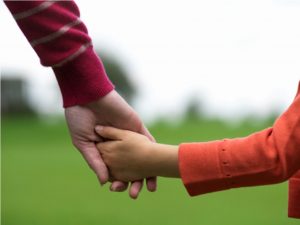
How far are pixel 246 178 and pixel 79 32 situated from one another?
0.51m

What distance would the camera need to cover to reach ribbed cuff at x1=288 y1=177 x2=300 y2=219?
1.74 m

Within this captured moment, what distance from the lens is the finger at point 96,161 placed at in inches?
73.0

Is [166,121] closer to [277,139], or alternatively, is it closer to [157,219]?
[157,219]

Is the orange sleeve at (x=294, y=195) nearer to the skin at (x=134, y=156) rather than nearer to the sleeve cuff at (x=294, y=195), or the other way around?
the sleeve cuff at (x=294, y=195)

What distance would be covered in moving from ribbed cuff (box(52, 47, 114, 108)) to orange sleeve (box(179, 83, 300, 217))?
0.83ft

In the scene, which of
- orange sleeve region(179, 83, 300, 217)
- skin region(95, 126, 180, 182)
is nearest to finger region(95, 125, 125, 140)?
skin region(95, 126, 180, 182)

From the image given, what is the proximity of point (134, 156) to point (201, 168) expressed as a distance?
0.66 ft

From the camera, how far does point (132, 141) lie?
1.81m

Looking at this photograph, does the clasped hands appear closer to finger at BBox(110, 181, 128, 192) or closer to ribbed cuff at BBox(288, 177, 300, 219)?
finger at BBox(110, 181, 128, 192)

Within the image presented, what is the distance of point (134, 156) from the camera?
5.88 ft

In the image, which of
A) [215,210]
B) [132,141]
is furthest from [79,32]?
[215,210]

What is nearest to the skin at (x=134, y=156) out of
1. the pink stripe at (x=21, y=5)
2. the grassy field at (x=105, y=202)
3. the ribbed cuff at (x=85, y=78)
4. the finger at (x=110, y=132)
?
the finger at (x=110, y=132)

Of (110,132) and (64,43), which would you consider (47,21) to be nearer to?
(64,43)

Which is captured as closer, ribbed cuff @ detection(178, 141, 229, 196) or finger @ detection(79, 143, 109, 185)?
ribbed cuff @ detection(178, 141, 229, 196)
